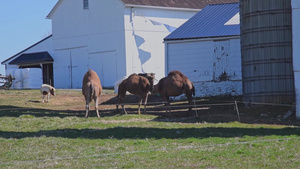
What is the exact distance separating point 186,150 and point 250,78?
1422 centimetres

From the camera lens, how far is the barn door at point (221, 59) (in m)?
35.9

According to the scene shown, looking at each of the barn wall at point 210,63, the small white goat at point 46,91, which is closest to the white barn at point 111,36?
the barn wall at point 210,63

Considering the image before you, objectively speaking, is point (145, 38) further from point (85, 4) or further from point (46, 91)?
point (46, 91)

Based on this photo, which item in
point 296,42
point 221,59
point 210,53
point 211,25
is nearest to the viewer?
point 296,42

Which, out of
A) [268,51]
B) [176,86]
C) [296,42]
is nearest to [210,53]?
[268,51]

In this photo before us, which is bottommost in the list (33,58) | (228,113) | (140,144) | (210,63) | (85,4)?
(140,144)

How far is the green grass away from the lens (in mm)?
13711

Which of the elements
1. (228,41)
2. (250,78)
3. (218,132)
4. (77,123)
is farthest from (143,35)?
(218,132)

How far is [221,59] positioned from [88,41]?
18.2 meters

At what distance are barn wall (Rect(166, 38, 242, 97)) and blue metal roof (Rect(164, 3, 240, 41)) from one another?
430mm

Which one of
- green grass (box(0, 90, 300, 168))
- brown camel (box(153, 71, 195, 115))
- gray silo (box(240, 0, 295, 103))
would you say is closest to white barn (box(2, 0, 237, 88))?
gray silo (box(240, 0, 295, 103))

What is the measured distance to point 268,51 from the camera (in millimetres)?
28062

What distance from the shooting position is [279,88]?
27906 millimetres

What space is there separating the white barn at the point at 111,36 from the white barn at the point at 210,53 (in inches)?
413
